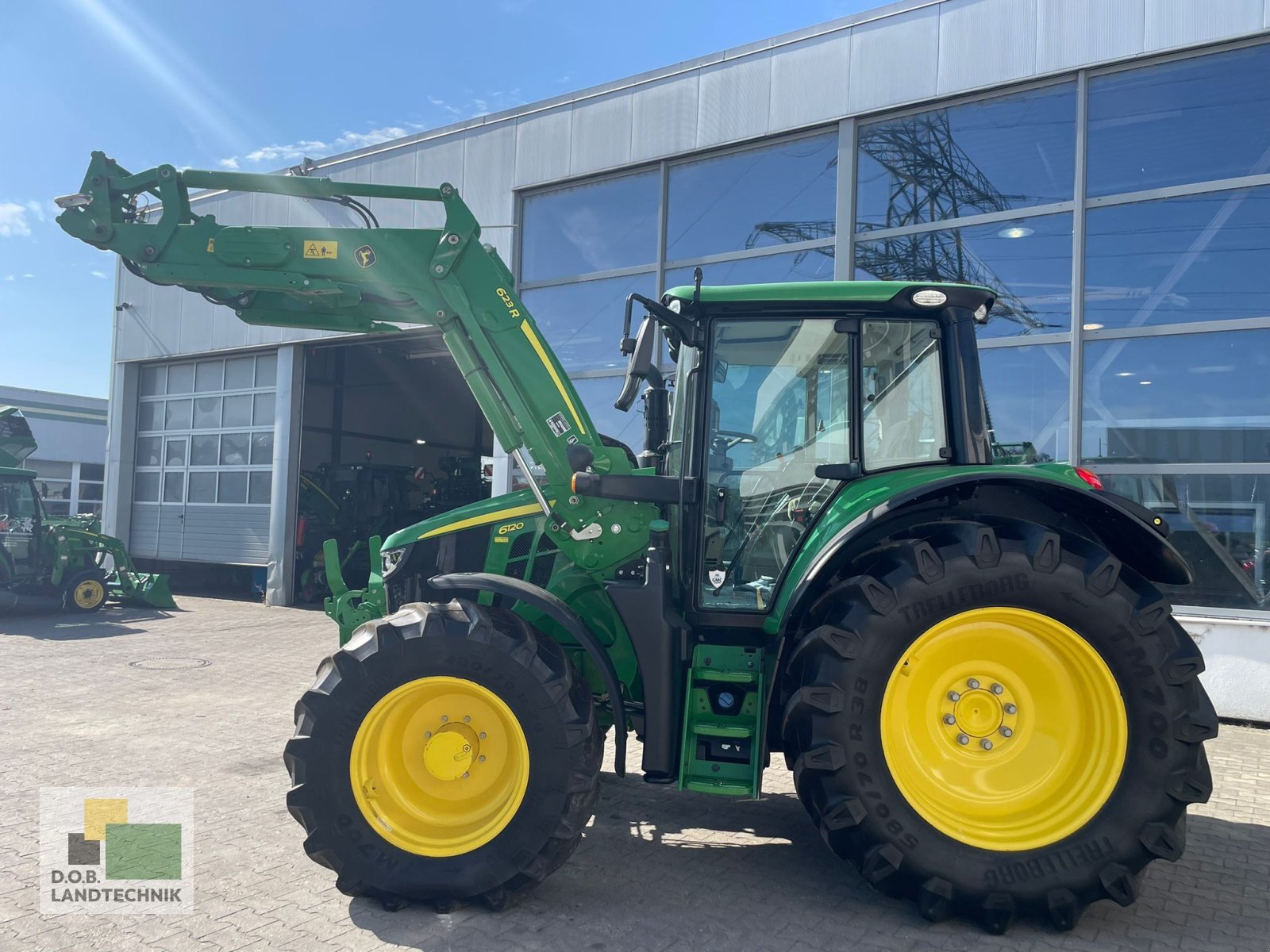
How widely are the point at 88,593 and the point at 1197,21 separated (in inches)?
617

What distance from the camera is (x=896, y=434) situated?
4.23m

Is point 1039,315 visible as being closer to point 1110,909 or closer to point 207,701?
point 1110,909

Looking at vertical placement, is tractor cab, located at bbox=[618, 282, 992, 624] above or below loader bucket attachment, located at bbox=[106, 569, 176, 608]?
above

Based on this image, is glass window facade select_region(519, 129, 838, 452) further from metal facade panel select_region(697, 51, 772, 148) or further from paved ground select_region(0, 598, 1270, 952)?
paved ground select_region(0, 598, 1270, 952)

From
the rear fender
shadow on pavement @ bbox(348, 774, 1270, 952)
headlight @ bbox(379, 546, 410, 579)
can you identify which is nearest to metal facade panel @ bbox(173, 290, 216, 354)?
headlight @ bbox(379, 546, 410, 579)

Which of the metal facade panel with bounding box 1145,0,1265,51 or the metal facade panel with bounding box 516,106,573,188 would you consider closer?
the metal facade panel with bounding box 1145,0,1265,51

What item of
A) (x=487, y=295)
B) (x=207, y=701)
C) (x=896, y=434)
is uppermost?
(x=487, y=295)

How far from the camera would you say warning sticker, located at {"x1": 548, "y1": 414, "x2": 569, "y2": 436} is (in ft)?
15.1

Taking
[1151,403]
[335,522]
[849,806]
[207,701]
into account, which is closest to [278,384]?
[335,522]

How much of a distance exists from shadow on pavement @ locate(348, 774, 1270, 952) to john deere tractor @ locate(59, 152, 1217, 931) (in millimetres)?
117

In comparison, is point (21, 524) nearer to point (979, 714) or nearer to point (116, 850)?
point (116, 850)

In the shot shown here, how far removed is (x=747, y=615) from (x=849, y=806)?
0.96m

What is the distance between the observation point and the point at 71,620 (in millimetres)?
13039

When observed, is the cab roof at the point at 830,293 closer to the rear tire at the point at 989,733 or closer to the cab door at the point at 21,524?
the rear tire at the point at 989,733
